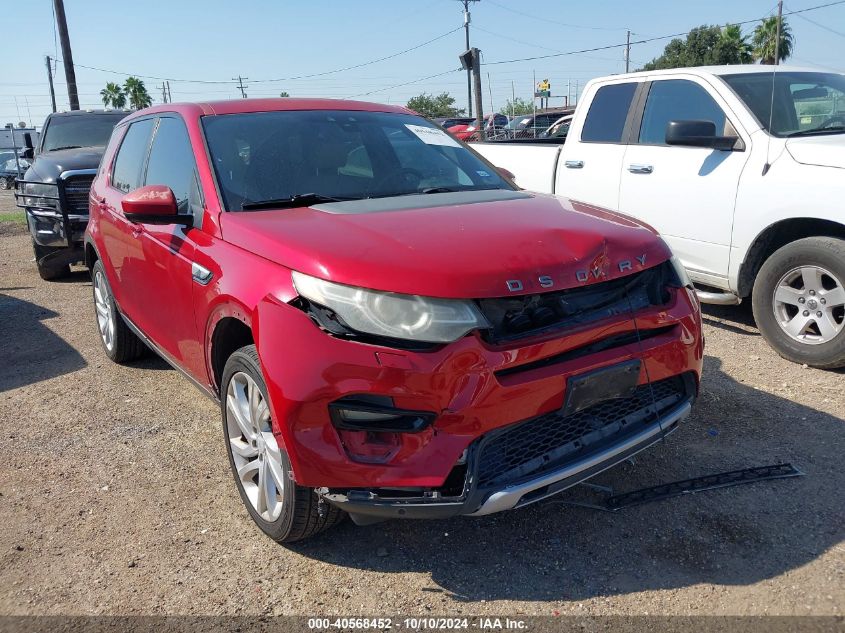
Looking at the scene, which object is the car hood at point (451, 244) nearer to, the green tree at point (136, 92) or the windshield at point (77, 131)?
the windshield at point (77, 131)

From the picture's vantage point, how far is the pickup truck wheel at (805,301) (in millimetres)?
4371

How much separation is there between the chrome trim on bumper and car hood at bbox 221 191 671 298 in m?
0.62

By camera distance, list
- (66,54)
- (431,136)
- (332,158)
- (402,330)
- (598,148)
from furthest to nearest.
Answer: (66,54), (598,148), (431,136), (332,158), (402,330)

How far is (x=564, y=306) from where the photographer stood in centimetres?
255

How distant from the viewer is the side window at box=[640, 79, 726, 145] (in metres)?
5.21

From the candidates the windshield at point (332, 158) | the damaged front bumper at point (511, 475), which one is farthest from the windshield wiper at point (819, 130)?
the damaged front bumper at point (511, 475)

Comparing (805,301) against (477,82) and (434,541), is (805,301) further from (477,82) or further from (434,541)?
(477,82)

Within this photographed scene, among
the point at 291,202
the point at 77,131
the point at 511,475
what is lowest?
the point at 511,475

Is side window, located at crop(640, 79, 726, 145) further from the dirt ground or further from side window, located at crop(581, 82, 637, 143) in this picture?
the dirt ground

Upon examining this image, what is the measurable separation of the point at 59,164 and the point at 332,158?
19.9 feet

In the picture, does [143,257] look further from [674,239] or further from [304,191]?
[674,239]

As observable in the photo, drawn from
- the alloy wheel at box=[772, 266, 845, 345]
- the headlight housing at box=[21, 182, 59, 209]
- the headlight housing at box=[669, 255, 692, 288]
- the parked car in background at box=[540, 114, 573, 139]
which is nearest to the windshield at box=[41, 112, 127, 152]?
Answer: the headlight housing at box=[21, 182, 59, 209]

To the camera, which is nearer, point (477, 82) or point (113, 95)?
point (477, 82)

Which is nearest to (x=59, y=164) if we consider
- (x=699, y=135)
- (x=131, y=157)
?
(x=131, y=157)
